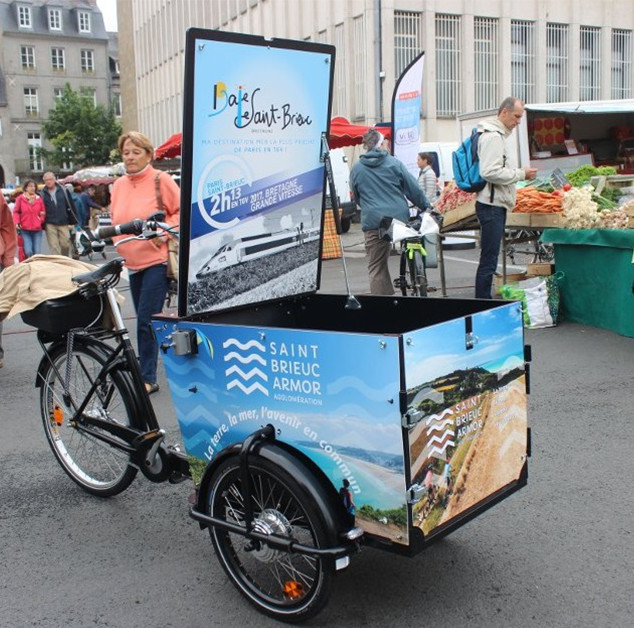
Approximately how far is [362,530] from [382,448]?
324 millimetres

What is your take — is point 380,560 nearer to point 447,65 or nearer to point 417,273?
point 417,273

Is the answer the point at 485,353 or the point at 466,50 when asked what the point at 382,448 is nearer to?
the point at 485,353

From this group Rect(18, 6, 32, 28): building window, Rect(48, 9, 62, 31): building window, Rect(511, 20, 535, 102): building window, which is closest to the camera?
Rect(511, 20, 535, 102): building window

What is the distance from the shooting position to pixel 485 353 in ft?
10.00

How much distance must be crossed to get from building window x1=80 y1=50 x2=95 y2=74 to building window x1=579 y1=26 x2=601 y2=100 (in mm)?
59784

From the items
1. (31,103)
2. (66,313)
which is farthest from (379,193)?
(31,103)

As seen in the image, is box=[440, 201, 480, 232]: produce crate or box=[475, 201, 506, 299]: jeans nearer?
box=[475, 201, 506, 299]: jeans

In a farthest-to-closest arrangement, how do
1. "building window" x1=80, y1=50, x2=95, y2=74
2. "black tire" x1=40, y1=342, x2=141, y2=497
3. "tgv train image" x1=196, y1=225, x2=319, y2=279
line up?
"building window" x1=80, y1=50, x2=95, y2=74, "black tire" x1=40, y1=342, x2=141, y2=497, "tgv train image" x1=196, y1=225, x2=319, y2=279

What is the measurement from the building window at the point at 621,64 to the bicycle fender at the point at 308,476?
3106 centimetres

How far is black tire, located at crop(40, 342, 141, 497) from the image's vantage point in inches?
161

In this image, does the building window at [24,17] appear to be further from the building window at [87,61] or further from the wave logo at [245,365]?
the wave logo at [245,365]

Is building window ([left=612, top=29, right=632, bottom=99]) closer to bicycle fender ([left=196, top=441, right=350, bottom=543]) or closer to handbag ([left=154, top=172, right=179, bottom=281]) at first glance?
handbag ([left=154, top=172, right=179, bottom=281])

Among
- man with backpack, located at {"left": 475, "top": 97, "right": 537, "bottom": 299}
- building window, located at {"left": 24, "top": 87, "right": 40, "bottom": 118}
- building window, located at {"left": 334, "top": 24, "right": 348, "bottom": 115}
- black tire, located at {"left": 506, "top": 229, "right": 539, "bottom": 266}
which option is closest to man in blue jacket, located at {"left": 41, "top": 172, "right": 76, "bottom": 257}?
black tire, located at {"left": 506, "top": 229, "right": 539, "bottom": 266}

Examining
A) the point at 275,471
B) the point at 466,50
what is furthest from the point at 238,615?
the point at 466,50
